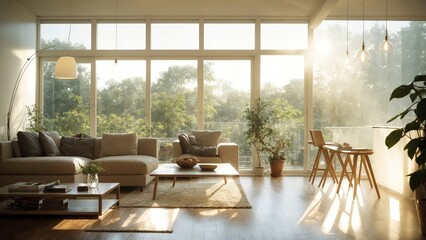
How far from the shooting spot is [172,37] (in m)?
8.16

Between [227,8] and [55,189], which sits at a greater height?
[227,8]

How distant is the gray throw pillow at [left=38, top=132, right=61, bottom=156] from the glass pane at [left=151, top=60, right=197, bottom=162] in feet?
7.24

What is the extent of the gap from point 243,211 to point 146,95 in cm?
411

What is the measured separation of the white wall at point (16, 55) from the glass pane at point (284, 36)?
432 cm

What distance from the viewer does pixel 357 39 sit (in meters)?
8.02

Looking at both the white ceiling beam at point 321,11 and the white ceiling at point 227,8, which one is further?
the white ceiling at point 227,8

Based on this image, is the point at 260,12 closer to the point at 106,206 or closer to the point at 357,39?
the point at 357,39

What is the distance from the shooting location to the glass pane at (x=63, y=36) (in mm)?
8094

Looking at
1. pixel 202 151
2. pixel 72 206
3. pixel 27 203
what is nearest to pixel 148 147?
pixel 202 151

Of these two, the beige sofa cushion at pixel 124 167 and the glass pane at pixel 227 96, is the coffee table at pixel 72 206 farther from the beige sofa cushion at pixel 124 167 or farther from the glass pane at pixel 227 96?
the glass pane at pixel 227 96

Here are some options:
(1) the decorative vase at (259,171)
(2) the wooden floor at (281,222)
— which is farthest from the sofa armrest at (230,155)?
(2) the wooden floor at (281,222)

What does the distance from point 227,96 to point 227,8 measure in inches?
65.5

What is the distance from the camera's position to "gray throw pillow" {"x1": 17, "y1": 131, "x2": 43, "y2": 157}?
235 inches

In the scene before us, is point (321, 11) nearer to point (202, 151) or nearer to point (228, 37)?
point (228, 37)
